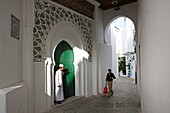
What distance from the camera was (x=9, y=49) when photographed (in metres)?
3.55

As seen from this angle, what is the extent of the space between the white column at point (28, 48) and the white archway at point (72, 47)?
76cm

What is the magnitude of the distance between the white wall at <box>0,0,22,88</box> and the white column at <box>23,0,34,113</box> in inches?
8.1

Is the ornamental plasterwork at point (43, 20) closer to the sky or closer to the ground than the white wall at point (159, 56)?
closer to the sky

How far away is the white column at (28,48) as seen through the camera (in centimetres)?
450

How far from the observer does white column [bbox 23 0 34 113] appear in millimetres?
4496

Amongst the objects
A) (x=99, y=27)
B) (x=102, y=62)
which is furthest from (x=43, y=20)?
(x=102, y=62)

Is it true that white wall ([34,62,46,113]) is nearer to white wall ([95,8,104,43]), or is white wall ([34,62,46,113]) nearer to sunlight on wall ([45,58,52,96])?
sunlight on wall ([45,58,52,96])

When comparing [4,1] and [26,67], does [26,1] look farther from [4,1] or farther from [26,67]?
[26,67]

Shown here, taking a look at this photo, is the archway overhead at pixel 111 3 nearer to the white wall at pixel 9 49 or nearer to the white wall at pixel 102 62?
the white wall at pixel 102 62

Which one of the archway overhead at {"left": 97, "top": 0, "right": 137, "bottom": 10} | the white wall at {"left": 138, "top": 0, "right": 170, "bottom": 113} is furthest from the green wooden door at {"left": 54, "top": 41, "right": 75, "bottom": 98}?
the white wall at {"left": 138, "top": 0, "right": 170, "bottom": 113}

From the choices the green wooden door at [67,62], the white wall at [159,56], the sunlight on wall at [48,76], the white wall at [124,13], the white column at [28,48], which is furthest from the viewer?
the white wall at [124,13]

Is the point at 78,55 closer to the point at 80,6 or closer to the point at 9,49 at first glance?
the point at 80,6

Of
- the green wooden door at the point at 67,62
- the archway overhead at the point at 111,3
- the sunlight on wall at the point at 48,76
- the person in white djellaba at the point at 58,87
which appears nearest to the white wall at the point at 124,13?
the archway overhead at the point at 111,3

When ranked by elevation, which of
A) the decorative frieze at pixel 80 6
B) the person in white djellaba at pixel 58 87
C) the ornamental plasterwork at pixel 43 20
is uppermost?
the decorative frieze at pixel 80 6
